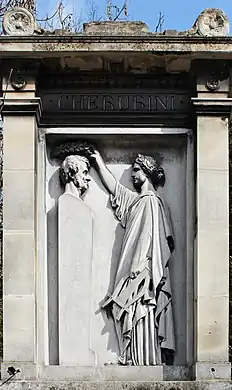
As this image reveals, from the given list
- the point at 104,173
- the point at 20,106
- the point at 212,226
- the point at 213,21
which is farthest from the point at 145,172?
the point at 213,21

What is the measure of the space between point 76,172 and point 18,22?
1643 millimetres

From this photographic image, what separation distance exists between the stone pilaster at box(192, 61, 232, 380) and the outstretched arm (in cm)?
94

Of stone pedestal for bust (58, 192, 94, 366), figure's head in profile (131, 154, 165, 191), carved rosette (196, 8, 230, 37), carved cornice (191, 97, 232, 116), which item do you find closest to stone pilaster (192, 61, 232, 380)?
carved cornice (191, 97, 232, 116)

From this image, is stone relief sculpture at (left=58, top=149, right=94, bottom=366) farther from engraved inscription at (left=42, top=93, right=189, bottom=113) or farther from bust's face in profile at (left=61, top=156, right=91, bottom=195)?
engraved inscription at (left=42, top=93, right=189, bottom=113)

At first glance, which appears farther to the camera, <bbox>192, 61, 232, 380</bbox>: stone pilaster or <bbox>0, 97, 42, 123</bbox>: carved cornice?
<bbox>0, 97, 42, 123</bbox>: carved cornice

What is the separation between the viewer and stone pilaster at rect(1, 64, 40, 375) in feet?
41.6

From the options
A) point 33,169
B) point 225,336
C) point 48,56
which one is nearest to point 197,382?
point 225,336

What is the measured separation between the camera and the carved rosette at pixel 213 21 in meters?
13.0

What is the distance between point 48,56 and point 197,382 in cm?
359

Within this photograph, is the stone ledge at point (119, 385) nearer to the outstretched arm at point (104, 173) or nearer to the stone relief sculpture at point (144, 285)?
the stone relief sculpture at point (144, 285)

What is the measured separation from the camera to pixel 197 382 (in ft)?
40.8

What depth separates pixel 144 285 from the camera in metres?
12.9

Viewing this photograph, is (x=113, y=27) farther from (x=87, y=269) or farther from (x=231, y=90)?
(x=87, y=269)

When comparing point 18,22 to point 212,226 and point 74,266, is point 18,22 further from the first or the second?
point 212,226
